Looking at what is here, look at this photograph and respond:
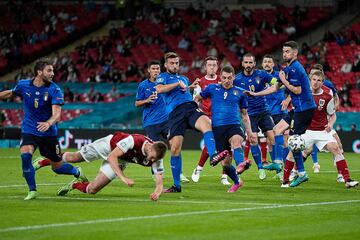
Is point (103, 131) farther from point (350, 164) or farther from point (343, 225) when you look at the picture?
point (343, 225)

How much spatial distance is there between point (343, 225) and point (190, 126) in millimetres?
5698

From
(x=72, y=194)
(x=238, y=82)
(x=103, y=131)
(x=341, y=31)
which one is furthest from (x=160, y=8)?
(x=72, y=194)

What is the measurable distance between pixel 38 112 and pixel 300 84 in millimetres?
4993

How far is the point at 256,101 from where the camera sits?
20.7 metres

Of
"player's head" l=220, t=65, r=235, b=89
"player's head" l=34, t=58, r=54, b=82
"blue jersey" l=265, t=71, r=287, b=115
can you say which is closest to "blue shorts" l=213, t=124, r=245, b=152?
"player's head" l=220, t=65, r=235, b=89

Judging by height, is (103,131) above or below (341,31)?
below

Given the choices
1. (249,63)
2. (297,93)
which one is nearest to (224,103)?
(297,93)

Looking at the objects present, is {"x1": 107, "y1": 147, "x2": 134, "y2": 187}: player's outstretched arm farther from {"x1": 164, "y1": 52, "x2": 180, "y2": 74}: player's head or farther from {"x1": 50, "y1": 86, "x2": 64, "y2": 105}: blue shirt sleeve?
{"x1": 164, "y1": 52, "x2": 180, "y2": 74}: player's head

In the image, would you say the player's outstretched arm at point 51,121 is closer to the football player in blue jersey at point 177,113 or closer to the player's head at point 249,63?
the football player in blue jersey at point 177,113

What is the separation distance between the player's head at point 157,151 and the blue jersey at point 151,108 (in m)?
5.44

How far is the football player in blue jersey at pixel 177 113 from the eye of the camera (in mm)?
16766

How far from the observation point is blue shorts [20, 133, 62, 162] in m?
15.4

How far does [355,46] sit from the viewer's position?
40.3 metres

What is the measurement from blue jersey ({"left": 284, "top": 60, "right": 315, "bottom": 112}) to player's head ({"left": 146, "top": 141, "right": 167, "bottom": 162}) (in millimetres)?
4207
